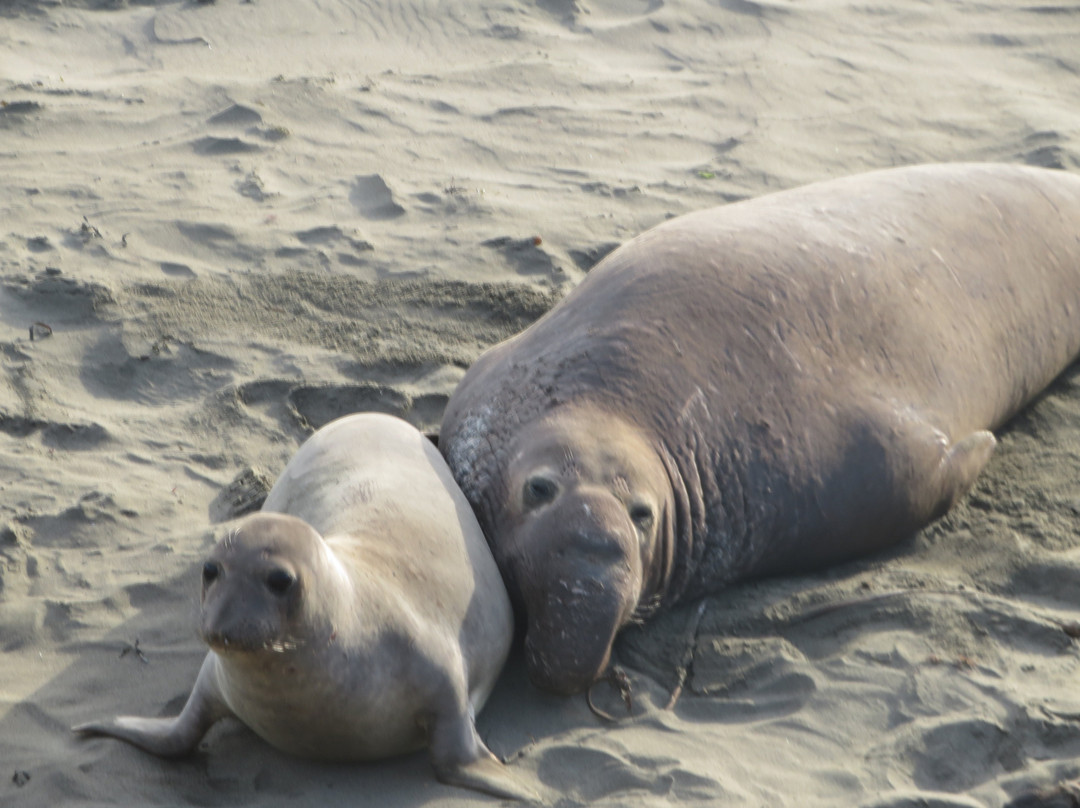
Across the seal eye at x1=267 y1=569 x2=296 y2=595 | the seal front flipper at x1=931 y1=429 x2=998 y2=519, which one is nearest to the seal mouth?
the seal eye at x1=267 y1=569 x2=296 y2=595

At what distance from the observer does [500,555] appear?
396cm

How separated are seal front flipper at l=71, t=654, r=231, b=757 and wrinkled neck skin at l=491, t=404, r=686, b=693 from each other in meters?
0.84

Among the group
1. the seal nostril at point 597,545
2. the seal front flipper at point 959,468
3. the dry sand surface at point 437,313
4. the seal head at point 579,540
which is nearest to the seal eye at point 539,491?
the seal head at point 579,540

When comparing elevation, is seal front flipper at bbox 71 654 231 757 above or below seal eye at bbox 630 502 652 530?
below

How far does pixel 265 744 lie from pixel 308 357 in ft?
7.26

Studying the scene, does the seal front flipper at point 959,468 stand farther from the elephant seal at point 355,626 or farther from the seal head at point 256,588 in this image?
the seal head at point 256,588

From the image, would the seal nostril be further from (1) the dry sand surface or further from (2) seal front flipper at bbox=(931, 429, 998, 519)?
(2) seal front flipper at bbox=(931, 429, 998, 519)

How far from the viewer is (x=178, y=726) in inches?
135

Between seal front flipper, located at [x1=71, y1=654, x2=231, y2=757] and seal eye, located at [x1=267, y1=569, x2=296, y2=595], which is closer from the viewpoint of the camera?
seal eye, located at [x1=267, y1=569, x2=296, y2=595]

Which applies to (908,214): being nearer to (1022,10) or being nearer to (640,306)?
(640,306)

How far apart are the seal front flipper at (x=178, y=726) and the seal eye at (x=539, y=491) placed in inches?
38.4

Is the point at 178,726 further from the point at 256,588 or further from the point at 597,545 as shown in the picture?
the point at 597,545

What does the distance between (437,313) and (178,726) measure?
9.06ft

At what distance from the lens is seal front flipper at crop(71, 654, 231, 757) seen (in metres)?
3.41
